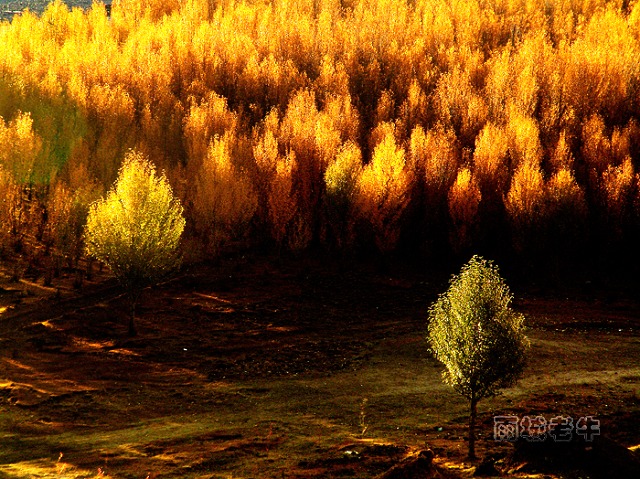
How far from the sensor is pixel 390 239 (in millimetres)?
66688

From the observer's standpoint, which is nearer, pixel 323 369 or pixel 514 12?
pixel 323 369

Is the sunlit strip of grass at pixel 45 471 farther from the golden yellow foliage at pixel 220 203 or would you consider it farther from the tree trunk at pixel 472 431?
the golden yellow foliage at pixel 220 203

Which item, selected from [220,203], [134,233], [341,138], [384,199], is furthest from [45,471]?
[341,138]

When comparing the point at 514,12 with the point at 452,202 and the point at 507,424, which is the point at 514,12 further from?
the point at 507,424

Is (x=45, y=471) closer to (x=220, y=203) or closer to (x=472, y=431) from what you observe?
(x=472, y=431)

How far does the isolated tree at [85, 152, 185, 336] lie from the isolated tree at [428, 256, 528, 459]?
25240mm

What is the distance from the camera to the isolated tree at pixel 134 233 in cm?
4566

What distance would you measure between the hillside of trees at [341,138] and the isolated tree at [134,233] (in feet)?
39.5

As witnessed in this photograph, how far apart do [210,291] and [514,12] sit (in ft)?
363

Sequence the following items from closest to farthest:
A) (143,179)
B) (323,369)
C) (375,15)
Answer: (323,369), (143,179), (375,15)

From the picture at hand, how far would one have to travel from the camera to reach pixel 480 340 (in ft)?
91.7

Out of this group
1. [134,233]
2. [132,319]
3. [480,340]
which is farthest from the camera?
[132,319]

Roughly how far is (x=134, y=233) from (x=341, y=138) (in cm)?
4388

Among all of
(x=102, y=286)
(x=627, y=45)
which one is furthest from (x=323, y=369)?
(x=627, y=45)
